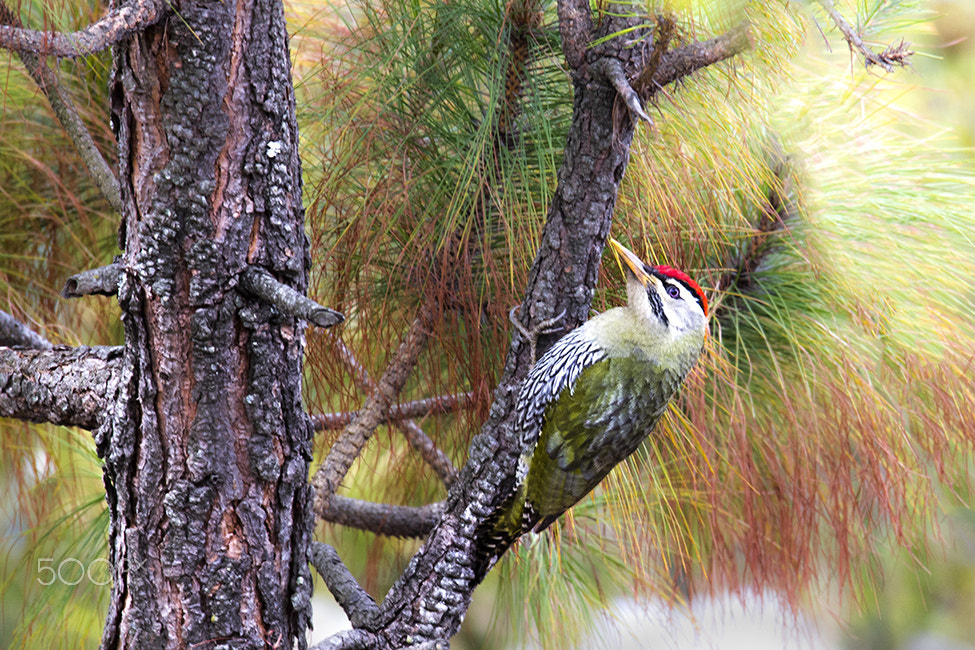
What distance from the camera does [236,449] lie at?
2.26 ft

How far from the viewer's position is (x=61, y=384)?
0.79 meters

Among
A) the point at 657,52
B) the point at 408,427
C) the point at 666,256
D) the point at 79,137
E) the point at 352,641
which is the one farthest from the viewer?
the point at 408,427

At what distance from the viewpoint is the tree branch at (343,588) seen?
802 mm

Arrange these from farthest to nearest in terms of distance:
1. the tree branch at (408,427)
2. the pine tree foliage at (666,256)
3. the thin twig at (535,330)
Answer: the tree branch at (408,427) → the pine tree foliage at (666,256) → the thin twig at (535,330)

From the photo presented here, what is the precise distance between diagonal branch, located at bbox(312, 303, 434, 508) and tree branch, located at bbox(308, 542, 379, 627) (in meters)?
0.10

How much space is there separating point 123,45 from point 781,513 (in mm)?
1046

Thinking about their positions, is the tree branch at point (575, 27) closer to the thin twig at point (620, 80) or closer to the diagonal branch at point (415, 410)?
the thin twig at point (620, 80)

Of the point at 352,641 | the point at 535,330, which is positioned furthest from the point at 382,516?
the point at 535,330

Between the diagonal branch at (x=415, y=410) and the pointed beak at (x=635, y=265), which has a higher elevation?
the pointed beak at (x=635, y=265)

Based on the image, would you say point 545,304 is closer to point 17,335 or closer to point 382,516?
point 382,516

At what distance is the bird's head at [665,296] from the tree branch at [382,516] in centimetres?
47

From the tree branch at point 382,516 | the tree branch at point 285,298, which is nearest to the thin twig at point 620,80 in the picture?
the tree branch at point 285,298

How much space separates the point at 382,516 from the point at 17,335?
558mm

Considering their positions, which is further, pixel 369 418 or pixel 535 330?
pixel 369 418
